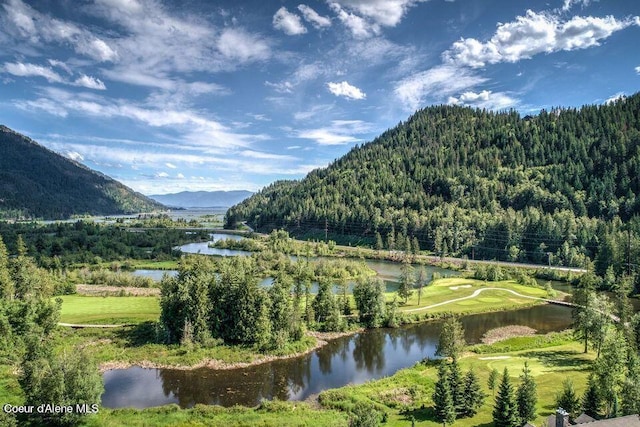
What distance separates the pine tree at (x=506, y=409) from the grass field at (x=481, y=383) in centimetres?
191

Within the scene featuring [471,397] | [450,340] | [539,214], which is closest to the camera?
[471,397]

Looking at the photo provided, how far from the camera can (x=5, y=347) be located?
170 feet

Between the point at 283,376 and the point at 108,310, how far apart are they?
135 feet

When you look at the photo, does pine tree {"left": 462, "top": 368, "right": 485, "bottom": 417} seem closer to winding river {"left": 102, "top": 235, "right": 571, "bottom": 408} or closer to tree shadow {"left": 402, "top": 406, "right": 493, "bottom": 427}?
tree shadow {"left": 402, "top": 406, "right": 493, "bottom": 427}

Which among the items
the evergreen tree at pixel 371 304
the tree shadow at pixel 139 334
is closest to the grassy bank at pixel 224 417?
the tree shadow at pixel 139 334

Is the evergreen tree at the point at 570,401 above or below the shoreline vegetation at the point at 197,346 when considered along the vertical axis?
above

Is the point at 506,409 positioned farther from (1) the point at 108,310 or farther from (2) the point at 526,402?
(1) the point at 108,310

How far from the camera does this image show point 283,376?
48.4 metres

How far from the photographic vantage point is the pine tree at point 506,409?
106 feet

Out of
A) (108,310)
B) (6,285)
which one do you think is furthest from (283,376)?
(6,285)

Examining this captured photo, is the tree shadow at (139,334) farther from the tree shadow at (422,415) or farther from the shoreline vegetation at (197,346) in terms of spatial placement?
the tree shadow at (422,415)

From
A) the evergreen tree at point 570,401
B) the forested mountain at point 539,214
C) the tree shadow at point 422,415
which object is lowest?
the tree shadow at point 422,415

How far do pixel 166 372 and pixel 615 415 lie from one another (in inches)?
1748

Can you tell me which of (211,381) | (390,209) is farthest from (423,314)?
(390,209)
